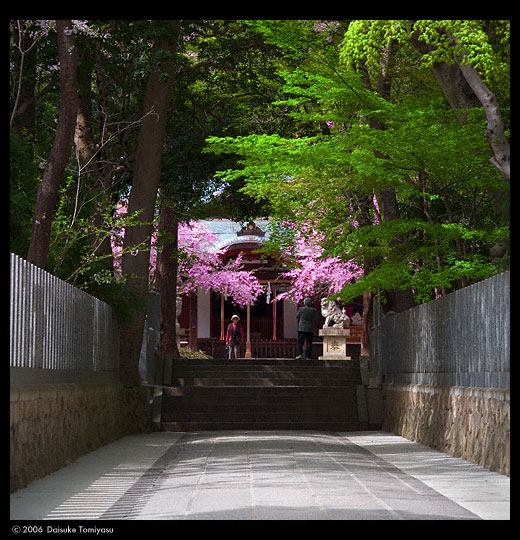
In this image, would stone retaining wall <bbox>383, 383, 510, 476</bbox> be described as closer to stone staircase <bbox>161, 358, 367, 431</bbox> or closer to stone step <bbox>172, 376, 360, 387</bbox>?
stone staircase <bbox>161, 358, 367, 431</bbox>

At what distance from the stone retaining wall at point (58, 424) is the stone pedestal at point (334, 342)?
51.2 ft

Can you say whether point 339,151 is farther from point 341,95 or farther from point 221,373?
point 221,373

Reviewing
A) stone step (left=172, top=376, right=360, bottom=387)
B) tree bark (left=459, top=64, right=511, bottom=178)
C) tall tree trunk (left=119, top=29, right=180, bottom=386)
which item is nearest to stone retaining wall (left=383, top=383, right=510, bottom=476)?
tree bark (left=459, top=64, right=511, bottom=178)

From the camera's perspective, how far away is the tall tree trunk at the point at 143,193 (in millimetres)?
21953

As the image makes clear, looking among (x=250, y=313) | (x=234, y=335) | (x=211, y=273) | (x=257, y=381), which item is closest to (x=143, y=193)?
(x=257, y=381)

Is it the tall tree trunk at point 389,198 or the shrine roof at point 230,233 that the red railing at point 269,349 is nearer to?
the shrine roof at point 230,233

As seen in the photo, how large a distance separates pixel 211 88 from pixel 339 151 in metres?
9.52

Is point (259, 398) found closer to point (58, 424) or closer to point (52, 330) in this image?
point (52, 330)

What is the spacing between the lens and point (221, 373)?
26328 mm

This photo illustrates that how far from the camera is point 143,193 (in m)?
21.9

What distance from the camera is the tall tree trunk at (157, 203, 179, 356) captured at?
31.2 metres

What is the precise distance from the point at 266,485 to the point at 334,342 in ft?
83.3

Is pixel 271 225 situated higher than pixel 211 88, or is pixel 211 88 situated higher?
pixel 211 88

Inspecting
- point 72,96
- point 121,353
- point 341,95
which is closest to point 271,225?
point 121,353
